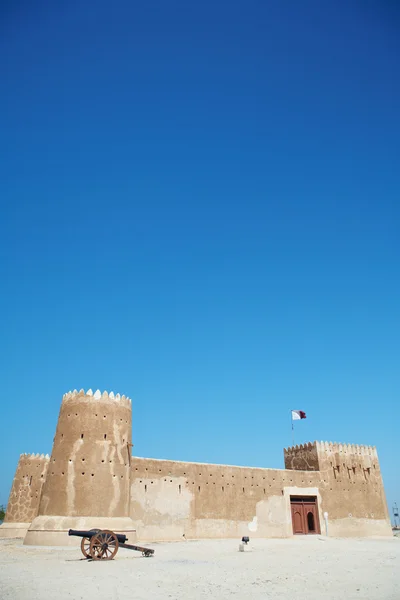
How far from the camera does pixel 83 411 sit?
67.3 ft

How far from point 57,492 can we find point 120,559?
656 centimetres

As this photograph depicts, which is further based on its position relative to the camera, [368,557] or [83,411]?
[83,411]

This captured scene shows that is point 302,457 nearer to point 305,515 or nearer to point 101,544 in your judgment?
point 305,515

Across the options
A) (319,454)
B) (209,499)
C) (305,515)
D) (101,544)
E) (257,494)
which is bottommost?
(101,544)

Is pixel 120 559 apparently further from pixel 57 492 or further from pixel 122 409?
pixel 122 409

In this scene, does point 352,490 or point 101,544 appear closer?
point 101,544

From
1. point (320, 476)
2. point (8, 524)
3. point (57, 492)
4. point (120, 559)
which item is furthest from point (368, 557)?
point (8, 524)

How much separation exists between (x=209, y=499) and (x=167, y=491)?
2.68m

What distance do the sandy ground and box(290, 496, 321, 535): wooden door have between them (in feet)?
42.5

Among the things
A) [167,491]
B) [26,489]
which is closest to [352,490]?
[167,491]

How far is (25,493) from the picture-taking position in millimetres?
26672

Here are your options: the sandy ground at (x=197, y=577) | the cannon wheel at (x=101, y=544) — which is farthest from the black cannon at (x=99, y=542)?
the sandy ground at (x=197, y=577)

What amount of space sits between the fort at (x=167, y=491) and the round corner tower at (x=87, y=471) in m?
0.04

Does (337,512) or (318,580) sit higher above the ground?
(337,512)
